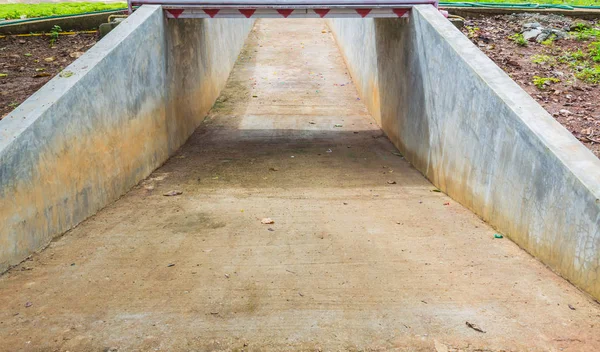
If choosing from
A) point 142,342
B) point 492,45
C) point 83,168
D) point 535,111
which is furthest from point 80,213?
point 492,45

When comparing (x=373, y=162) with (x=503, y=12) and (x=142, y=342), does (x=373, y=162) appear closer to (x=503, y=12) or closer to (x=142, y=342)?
(x=503, y=12)

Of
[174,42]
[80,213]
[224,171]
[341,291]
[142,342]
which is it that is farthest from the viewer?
[174,42]

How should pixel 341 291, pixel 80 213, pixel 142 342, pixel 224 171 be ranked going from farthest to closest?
pixel 224 171
pixel 80 213
pixel 341 291
pixel 142 342

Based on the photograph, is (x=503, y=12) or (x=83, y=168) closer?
(x=83, y=168)

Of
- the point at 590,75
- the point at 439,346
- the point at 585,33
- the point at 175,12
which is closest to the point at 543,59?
the point at 590,75

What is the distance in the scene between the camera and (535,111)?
4980 mm

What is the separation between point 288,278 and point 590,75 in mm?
5845

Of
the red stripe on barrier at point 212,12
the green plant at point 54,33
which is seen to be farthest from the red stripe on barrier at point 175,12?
the green plant at point 54,33

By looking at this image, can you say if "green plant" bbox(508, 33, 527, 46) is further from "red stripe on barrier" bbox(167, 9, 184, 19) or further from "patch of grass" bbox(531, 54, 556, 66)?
"red stripe on barrier" bbox(167, 9, 184, 19)

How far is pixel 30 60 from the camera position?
29.0ft

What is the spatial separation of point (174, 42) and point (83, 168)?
149 inches

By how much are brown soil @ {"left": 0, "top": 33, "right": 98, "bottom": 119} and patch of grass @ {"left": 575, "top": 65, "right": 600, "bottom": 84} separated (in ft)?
24.0

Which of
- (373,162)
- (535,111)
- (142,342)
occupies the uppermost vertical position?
(535,111)

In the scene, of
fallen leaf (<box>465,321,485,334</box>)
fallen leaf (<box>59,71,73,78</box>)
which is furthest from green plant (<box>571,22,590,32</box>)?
fallen leaf (<box>59,71,73,78</box>)
